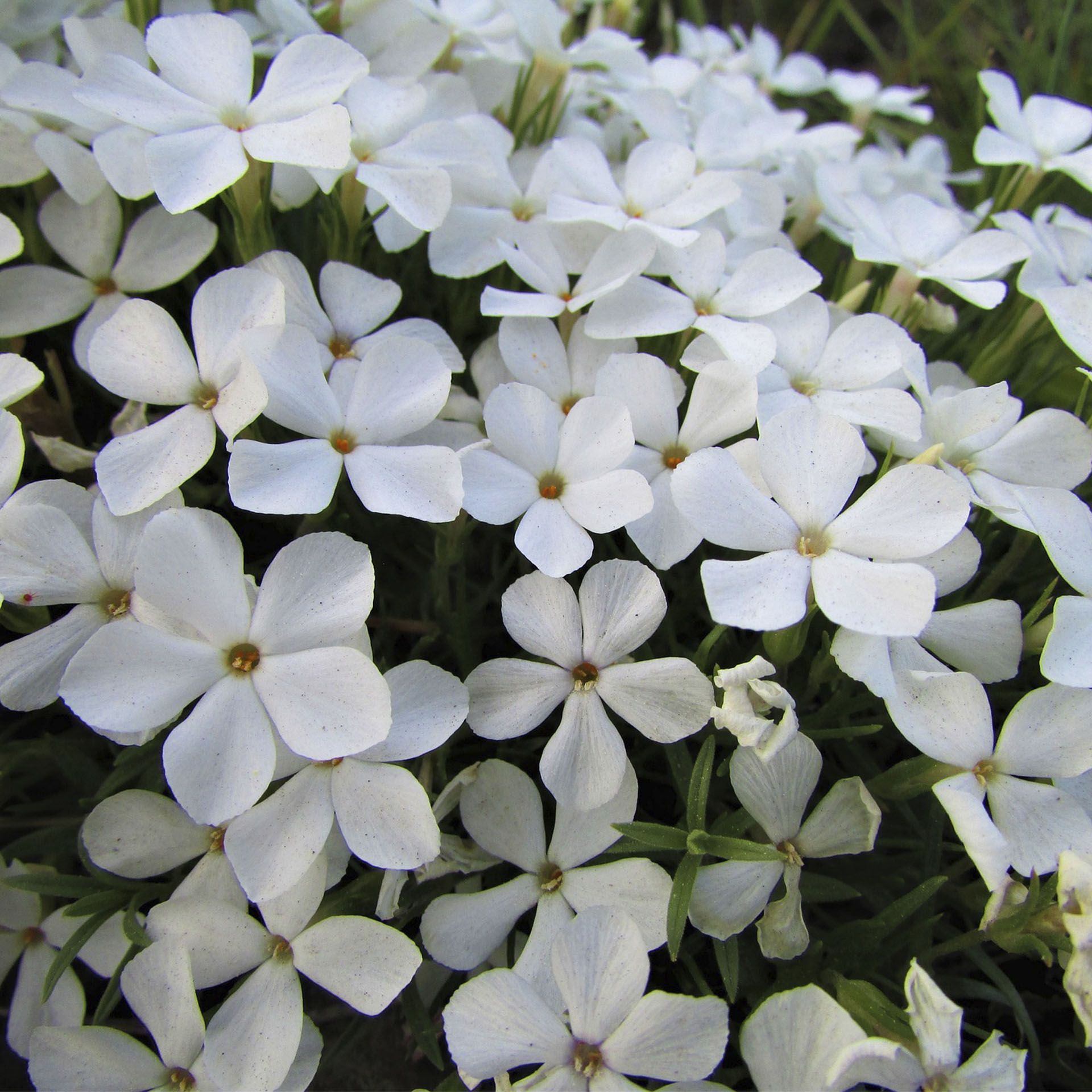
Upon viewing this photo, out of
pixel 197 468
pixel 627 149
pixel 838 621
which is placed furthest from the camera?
pixel 627 149

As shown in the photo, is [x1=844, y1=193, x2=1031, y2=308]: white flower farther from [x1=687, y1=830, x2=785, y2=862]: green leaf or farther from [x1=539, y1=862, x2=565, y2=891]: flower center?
[x1=539, y1=862, x2=565, y2=891]: flower center

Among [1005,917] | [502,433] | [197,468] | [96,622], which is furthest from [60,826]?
[1005,917]

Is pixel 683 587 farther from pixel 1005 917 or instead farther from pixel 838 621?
pixel 1005 917

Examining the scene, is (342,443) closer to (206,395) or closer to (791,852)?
(206,395)

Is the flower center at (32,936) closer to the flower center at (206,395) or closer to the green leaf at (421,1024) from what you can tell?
the green leaf at (421,1024)

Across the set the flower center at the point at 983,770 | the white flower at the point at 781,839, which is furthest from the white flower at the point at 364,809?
the flower center at the point at 983,770

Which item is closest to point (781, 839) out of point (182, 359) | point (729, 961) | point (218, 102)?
point (729, 961)
